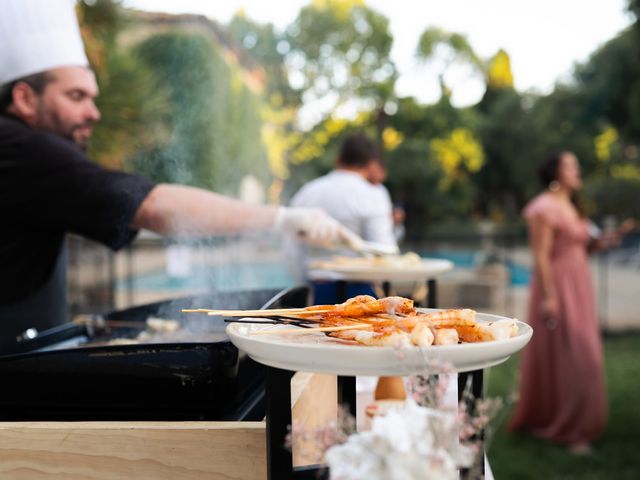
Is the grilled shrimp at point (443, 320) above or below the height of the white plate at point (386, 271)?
above

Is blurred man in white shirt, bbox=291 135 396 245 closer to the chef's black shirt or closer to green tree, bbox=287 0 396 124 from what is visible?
the chef's black shirt

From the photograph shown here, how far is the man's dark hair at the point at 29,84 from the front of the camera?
1.77m

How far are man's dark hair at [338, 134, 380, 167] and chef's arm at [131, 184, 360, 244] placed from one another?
183 centimetres

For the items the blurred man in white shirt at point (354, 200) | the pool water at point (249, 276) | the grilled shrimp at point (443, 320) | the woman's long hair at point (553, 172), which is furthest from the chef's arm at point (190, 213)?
the pool water at point (249, 276)

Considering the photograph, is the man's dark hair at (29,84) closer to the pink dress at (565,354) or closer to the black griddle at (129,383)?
the black griddle at (129,383)

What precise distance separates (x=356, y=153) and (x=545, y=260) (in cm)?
147

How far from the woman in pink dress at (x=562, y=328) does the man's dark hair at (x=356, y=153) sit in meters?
1.24

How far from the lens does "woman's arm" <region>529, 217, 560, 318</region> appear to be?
4.02m

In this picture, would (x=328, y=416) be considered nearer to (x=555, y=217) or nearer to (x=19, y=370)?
(x=19, y=370)

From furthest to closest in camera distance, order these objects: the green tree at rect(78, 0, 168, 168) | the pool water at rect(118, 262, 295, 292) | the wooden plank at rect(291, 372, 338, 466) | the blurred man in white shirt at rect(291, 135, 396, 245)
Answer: the pool water at rect(118, 262, 295, 292) < the green tree at rect(78, 0, 168, 168) < the blurred man in white shirt at rect(291, 135, 396, 245) < the wooden plank at rect(291, 372, 338, 466)

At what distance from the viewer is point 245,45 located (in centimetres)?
2125

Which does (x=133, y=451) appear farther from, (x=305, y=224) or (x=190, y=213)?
(x=305, y=224)

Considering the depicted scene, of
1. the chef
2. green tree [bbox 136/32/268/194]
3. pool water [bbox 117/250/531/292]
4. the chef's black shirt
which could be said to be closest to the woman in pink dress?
the chef

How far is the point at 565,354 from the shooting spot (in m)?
4.08
